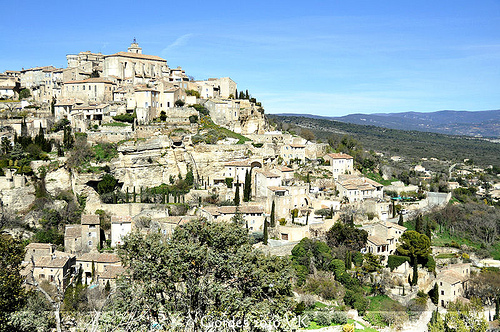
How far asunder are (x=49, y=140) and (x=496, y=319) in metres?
39.9

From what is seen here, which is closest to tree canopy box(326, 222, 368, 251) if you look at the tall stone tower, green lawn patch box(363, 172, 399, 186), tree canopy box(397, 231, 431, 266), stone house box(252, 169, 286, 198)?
tree canopy box(397, 231, 431, 266)

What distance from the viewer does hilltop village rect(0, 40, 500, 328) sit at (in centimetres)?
3612

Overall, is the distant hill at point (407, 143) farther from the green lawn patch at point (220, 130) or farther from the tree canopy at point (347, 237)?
the tree canopy at point (347, 237)

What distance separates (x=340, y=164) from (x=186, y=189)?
52.8 feet

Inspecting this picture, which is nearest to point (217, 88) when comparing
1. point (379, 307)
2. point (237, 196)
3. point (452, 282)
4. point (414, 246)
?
point (237, 196)

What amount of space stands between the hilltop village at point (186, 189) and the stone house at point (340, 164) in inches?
5.6

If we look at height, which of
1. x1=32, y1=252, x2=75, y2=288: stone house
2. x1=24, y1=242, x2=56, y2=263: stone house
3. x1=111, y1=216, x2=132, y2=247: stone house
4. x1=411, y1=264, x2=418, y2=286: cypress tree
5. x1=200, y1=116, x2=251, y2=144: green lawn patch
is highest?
x1=200, y1=116, x2=251, y2=144: green lawn patch

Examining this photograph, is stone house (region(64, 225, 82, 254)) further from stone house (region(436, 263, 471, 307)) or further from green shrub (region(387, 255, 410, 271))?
stone house (region(436, 263, 471, 307))

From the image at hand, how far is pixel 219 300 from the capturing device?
2058 centimetres

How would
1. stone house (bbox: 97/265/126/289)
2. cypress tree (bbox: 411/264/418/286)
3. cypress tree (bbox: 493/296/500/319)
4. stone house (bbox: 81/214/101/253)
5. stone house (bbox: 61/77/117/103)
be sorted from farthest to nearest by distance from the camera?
1. stone house (bbox: 61/77/117/103)
2. stone house (bbox: 81/214/101/253)
3. cypress tree (bbox: 411/264/418/286)
4. cypress tree (bbox: 493/296/500/319)
5. stone house (bbox: 97/265/126/289)

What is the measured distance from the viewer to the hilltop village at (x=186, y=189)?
36.1m

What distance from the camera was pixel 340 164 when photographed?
164 feet

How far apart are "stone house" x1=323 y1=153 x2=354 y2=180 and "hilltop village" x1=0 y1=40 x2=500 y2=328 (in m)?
0.14

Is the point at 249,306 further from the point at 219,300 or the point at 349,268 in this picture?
the point at 349,268
